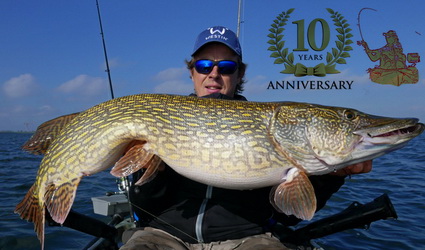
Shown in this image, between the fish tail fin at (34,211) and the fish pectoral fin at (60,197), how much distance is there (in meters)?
0.06

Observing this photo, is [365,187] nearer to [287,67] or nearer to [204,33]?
[287,67]

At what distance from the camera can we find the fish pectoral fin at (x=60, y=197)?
90.0 inches

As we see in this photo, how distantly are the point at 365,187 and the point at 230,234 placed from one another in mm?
6029

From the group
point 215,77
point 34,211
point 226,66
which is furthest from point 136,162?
point 226,66

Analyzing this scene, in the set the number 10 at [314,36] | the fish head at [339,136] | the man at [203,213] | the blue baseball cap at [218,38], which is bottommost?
the man at [203,213]

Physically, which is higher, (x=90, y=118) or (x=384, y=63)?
(x=384, y=63)

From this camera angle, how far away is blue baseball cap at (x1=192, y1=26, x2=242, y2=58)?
320cm

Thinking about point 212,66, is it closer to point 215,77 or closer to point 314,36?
point 215,77

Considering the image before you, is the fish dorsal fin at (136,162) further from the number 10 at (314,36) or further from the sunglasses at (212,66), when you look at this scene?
the number 10 at (314,36)

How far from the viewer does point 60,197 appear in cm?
229

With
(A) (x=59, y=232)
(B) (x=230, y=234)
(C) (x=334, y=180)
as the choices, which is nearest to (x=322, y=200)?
(C) (x=334, y=180)

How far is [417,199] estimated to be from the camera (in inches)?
249

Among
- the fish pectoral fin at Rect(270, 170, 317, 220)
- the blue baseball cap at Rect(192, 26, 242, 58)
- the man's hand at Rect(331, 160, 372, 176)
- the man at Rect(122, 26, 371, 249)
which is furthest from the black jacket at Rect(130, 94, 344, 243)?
→ the blue baseball cap at Rect(192, 26, 242, 58)

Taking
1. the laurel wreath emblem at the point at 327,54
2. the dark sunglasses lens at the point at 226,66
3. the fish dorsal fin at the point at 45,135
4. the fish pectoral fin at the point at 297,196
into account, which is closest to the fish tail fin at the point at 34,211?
the fish dorsal fin at the point at 45,135
